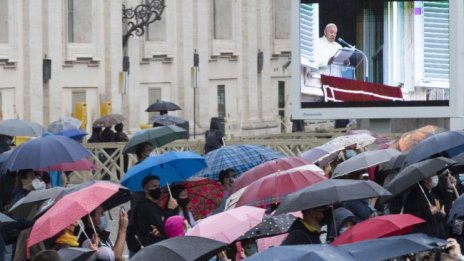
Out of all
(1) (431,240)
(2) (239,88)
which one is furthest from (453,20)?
(2) (239,88)

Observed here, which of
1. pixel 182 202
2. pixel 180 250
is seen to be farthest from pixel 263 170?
pixel 180 250

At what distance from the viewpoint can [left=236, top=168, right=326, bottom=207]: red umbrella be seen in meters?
18.5

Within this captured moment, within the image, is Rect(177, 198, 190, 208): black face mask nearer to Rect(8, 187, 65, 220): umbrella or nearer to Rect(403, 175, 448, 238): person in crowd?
Rect(8, 187, 65, 220): umbrella

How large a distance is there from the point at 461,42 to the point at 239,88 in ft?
76.3

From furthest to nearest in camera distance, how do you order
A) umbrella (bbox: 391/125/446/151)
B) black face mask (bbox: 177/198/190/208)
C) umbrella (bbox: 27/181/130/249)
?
umbrella (bbox: 391/125/446/151), black face mask (bbox: 177/198/190/208), umbrella (bbox: 27/181/130/249)

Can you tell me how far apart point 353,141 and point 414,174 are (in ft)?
24.3

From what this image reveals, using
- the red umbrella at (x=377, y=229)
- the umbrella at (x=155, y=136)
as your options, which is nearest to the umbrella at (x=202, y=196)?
the umbrella at (x=155, y=136)

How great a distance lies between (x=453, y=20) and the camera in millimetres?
33219

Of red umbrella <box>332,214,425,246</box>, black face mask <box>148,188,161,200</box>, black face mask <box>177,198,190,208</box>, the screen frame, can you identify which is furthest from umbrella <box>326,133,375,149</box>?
red umbrella <box>332,214,425,246</box>

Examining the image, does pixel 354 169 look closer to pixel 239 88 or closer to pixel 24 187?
pixel 24 187

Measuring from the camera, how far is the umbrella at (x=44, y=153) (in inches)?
820

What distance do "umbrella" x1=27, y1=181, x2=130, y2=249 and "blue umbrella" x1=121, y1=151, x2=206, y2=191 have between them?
2797 millimetres

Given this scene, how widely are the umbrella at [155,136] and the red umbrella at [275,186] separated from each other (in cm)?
543

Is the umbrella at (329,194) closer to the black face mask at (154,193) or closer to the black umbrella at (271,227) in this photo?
the black umbrella at (271,227)
